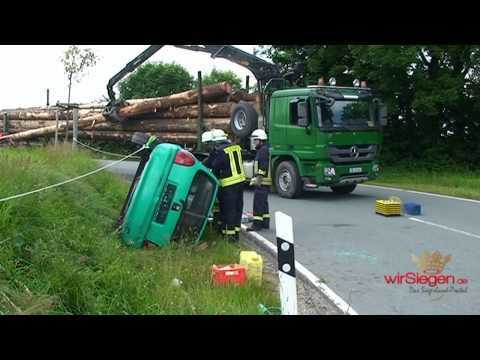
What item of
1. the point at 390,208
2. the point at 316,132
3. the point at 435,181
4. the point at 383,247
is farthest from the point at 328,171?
the point at 435,181

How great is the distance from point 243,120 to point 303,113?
1971 mm

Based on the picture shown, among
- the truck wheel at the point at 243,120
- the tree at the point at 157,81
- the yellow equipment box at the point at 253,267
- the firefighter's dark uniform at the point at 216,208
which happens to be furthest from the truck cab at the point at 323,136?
the tree at the point at 157,81

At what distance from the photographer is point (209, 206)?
22.5ft

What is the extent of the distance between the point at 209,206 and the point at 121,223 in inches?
44.0

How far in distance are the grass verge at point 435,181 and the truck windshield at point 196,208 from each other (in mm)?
8253

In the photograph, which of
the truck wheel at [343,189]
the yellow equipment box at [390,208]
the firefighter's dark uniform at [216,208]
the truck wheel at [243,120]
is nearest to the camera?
the firefighter's dark uniform at [216,208]

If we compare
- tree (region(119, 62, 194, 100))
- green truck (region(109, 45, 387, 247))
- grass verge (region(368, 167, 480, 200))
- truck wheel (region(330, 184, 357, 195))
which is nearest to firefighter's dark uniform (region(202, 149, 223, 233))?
green truck (region(109, 45, 387, 247))

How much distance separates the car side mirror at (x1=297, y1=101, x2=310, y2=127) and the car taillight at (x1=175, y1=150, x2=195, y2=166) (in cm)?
554

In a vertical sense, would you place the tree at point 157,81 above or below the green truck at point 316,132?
above

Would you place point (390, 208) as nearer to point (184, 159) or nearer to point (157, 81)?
point (184, 159)

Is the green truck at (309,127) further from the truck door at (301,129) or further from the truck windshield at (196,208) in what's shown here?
the truck windshield at (196,208)

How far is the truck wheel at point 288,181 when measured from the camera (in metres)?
12.2

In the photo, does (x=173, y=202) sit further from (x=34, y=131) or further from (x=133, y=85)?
(x=133, y=85)

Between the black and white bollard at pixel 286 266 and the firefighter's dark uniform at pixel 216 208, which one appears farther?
the firefighter's dark uniform at pixel 216 208
